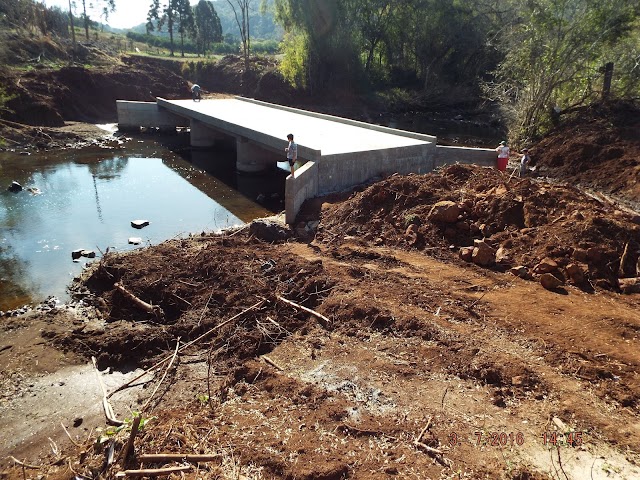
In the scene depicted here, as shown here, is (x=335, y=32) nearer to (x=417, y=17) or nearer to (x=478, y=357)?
(x=417, y=17)

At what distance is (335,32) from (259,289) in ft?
109

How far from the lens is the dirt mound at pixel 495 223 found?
314 inches

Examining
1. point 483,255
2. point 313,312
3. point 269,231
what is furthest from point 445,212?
point 313,312

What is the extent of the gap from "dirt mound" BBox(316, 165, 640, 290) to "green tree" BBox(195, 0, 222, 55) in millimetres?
64601

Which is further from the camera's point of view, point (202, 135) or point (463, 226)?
point (202, 135)

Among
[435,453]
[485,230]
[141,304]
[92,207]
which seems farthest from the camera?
[92,207]

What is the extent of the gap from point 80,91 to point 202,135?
11.8 metres

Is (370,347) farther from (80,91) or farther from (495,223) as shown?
(80,91)

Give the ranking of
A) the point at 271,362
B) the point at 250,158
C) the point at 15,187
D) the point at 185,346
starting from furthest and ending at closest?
1. the point at 250,158
2. the point at 15,187
3. the point at 185,346
4. the point at 271,362

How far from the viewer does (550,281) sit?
24.3 feet

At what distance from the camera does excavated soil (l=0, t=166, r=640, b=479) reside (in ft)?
14.4
